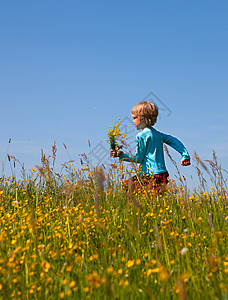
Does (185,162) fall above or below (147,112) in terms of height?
below

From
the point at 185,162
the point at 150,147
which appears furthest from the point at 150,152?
the point at 185,162

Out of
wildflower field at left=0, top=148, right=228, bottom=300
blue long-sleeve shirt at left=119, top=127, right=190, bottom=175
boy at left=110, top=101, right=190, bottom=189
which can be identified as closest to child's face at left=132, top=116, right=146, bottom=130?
boy at left=110, top=101, right=190, bottom=189

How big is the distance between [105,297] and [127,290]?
0.14 meters

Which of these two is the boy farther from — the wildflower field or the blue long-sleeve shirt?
the wildflower field

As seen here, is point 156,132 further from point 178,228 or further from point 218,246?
point 218,246

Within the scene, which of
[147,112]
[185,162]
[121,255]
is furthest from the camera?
[147,112]

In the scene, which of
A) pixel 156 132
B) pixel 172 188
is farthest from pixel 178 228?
pixel 156 132

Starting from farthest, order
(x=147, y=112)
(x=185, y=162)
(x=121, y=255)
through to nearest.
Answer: (x=147, y=112)
(x=185, y=162)
(x=121, y=255)

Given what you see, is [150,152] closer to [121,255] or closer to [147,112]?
[147,112]

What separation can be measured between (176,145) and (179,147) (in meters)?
0.07

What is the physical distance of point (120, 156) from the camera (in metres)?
5.89

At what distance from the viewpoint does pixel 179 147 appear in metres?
6.23

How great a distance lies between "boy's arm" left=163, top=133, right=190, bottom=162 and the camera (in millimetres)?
6094

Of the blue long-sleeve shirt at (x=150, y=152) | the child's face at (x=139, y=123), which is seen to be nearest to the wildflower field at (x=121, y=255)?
the blue long-sleeve shirt at (x=150, y=152)
